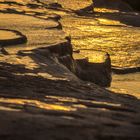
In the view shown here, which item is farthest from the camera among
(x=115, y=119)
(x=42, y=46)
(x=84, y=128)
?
(x=42, y=46)

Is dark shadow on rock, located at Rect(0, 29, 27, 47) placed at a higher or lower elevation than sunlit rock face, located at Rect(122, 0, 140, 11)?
higher

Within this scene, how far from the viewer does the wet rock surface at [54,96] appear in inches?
46.1

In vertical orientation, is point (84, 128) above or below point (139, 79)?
above

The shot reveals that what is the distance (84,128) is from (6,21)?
2477mm

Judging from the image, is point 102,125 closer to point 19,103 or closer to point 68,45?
point 19,103

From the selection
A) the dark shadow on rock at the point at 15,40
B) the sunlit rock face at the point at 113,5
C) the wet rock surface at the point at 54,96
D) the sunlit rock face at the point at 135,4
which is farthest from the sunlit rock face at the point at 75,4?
the dark shadow on rock at the point at 15,40

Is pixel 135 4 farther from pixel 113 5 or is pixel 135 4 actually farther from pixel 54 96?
pixel 54 96

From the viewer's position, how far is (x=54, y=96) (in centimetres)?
161

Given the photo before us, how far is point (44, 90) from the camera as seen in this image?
171 cm

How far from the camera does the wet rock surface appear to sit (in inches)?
46.1

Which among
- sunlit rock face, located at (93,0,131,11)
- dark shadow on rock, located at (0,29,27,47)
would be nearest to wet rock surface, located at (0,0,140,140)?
dark shadow on rock, located at (0,29,27,47)

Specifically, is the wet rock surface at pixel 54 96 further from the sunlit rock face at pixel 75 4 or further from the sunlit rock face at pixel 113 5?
the sunlit rock face at pixel 113 5

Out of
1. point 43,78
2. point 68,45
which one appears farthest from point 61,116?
point 68,45

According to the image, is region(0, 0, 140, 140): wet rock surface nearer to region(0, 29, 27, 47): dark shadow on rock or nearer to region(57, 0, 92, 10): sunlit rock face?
region(0, 29, 27, 47): dark shadow on rock
